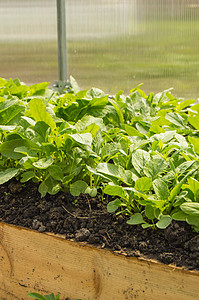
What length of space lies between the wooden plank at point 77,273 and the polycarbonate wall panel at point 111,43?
4.41 ft

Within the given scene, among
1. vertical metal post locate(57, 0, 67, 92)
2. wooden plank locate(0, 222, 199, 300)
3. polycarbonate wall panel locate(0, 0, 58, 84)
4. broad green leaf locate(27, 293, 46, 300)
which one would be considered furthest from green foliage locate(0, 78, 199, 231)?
polycarbonate wall panel locate(0, 0, 58, 84)

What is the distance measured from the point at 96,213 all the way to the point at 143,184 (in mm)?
180

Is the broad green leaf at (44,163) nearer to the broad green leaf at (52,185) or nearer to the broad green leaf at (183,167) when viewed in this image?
the broad green leaf at (52,185)

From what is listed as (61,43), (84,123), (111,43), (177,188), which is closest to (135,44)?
(111,43)

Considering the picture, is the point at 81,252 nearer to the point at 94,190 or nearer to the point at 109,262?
the point at 109,262

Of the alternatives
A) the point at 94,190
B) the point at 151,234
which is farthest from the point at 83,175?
the point at 151,234

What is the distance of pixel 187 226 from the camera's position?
0.99 m

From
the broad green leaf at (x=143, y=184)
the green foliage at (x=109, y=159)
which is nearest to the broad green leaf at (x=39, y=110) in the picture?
the green foliage at (x=109, y=159)

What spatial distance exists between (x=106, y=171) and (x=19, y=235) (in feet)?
0.96

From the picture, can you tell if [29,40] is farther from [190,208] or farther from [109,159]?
[190,208]

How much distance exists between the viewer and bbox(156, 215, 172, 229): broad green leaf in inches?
37.0

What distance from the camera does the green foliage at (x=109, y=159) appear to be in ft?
3.24

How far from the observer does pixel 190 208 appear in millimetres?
925

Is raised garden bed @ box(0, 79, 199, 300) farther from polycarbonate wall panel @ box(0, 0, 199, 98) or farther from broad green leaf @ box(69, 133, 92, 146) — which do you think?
polycarbonate wall panel @ box(0, 0, 199, 98)
